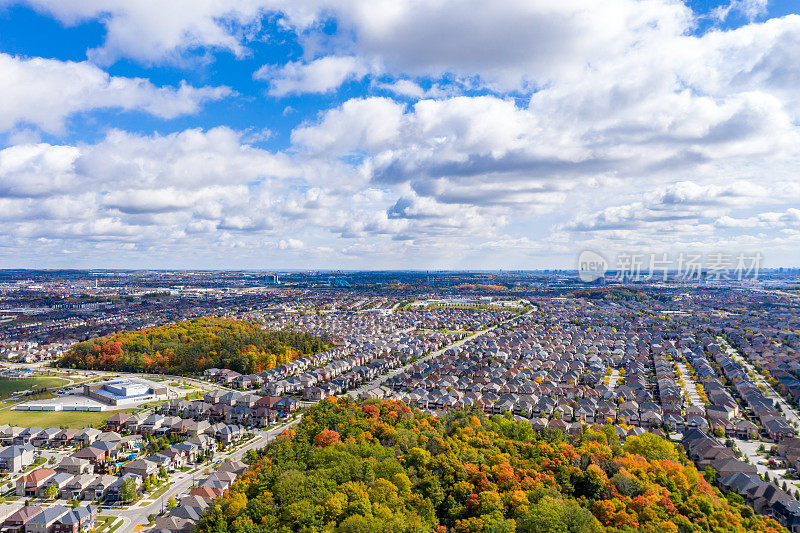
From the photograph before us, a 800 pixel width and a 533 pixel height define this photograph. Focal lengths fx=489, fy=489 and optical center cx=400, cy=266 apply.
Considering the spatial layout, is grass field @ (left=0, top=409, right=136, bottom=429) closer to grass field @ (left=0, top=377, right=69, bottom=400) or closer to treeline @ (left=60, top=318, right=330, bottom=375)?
grass field @ (left=0, top=377, right=69, bottom=400)

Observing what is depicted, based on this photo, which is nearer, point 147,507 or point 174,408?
point 147,507

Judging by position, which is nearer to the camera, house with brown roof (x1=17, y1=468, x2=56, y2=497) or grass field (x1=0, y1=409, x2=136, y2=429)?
house with brown roof (x1=17, y1=468, x2=56, y2=497)

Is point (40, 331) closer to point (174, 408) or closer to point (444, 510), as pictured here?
point (174, 408)

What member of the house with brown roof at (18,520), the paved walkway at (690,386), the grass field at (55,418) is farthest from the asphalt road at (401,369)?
the paved walkway at (690,386)

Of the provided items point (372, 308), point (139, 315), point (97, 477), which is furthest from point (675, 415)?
point (139, 315)

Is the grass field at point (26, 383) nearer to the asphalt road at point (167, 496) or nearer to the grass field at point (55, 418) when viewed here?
the grass field at point (55, 418)

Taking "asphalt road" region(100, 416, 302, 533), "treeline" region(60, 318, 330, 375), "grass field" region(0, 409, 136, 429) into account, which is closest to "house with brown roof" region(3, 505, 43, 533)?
"asphalt road" region(100, 416, 302, 533)
